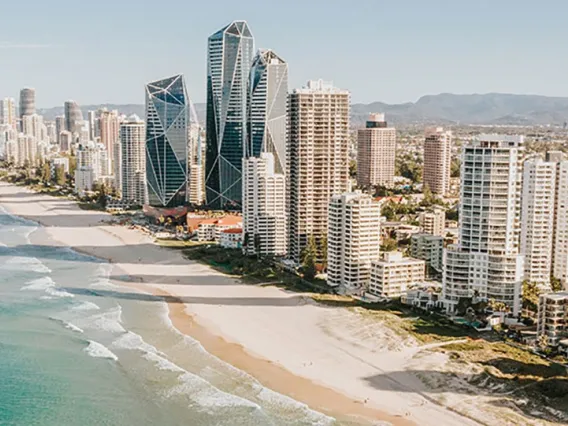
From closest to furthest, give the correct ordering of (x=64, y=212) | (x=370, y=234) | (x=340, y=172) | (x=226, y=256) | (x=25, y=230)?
(x=370, y=234) → (x=340, y=172) → (x=226, y=256) → (x=25, y=230) → (x=64, y=212)

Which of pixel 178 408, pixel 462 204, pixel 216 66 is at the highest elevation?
pixel 216 66

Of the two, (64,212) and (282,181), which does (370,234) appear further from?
(64,212)

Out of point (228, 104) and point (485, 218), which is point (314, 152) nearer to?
point (485, 218)

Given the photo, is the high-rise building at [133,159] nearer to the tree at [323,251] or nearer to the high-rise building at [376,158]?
the high-rise building at [376,158]

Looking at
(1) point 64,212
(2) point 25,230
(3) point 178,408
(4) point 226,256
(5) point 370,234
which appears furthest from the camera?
(1) point 64,212

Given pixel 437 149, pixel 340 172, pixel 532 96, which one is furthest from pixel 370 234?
pixel 532 96

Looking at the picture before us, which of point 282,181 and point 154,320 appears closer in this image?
point 154,320

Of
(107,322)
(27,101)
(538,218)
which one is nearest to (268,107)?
(538,218)

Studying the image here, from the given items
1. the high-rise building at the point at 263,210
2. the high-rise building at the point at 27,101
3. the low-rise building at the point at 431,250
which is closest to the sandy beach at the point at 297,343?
the high-rise building at the point at 263,210
